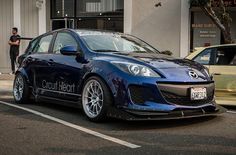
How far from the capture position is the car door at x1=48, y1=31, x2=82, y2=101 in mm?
8406

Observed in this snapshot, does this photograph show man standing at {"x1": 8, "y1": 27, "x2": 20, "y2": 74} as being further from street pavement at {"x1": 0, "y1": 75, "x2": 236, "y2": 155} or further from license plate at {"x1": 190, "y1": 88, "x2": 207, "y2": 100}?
license plate at {"x1": 190, "y1": 88, "x2": 207, "y2": 100}

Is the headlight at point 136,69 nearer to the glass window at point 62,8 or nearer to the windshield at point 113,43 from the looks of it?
the windshield at point 113,43

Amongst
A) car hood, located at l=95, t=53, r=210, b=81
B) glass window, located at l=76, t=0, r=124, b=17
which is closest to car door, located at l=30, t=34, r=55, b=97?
car hood, located at l=95, t=53, r=210, b=81

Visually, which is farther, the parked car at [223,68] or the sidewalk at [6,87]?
the sidewalk at [6,87]

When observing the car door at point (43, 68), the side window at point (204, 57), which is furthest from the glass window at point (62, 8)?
the side window at point (204, 57)

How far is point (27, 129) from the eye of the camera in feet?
24.7

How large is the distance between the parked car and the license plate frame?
1998 millimetres

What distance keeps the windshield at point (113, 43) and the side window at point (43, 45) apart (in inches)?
48.3

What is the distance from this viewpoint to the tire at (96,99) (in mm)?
7594

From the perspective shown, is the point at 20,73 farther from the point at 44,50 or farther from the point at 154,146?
the point at 154,146

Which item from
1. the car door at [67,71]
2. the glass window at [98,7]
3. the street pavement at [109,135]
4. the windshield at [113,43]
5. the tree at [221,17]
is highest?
the glass window at [98,7]

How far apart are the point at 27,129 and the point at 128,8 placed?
1112 cm

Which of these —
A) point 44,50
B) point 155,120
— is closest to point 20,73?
point 44,50

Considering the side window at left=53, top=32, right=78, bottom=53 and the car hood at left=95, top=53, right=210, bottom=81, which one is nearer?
the car hood at left=95, top=53, right=210, bottom=81
